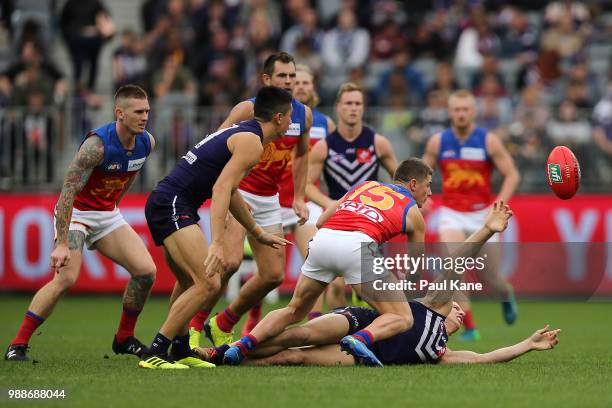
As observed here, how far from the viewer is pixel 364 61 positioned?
21.9 meters

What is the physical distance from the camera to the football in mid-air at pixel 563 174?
1133 centimetres

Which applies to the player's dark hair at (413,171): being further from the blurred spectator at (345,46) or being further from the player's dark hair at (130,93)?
the blurred spectator at (345,46)

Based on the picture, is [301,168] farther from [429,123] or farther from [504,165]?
[429,123]

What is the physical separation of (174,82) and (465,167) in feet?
26.0

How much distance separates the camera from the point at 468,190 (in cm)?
1437

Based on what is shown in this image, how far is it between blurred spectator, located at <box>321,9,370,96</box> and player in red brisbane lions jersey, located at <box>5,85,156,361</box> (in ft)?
35.9

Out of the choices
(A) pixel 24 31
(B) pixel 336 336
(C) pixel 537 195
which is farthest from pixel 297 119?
(A) pixel 24 31

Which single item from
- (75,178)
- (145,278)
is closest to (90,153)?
(75,178)

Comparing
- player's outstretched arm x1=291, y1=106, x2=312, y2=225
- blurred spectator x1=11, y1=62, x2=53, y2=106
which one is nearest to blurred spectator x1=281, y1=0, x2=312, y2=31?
blurred spectator x1=11, y1=62, x2=53, y2=106

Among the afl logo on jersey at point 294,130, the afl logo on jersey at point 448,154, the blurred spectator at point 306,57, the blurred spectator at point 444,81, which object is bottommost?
the afl logo on jersey at point 448,154

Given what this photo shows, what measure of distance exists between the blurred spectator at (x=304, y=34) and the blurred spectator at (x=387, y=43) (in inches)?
42.2

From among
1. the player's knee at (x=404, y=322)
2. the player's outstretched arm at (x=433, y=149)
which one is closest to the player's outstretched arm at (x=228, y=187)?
the player's knee at (x=404, y=322)

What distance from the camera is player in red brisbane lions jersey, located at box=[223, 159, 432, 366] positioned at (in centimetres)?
973

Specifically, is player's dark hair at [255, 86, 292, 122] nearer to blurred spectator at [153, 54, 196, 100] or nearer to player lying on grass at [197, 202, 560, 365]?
player lying on grass at [197, 202, 560, 365]
